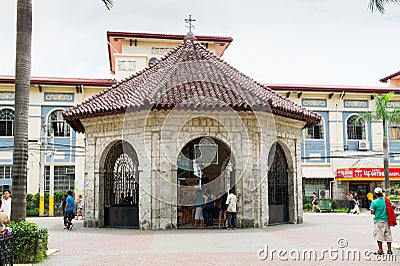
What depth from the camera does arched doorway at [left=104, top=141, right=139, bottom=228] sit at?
63.9 ft

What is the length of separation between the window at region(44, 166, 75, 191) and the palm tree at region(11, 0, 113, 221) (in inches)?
1020

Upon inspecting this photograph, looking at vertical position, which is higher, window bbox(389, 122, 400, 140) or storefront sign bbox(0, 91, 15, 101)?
storefront sign bbox(0, 91, 15, 101)

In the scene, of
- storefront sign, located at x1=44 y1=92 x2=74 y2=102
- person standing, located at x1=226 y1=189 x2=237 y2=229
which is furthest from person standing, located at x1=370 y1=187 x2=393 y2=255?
storefront sign, located at x1=44 y1=92 x2=74 y2=102

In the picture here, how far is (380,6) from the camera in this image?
16.3m

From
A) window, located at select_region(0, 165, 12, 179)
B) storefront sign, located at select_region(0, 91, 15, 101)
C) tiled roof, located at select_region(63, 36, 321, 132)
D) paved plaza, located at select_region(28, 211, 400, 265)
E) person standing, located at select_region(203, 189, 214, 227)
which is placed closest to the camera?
paved plaza, located at select_region(28, 211, 400, 265)

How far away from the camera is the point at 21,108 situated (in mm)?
11875

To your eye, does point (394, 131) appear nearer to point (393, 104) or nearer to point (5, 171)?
point (393, 104)

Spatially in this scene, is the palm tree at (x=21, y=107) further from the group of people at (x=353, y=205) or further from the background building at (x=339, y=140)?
the background building at (x=339, y=140)

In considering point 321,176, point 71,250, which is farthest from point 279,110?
point 321,176

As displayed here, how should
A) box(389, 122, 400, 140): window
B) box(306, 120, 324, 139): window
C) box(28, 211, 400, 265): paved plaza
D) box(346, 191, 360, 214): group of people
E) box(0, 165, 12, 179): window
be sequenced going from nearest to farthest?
box(28, 211, 400, 265): paved plaza
box(346, 191, 360, 214): group of people
box(0, 165, 12, 179): window
box(306, 120, 324, 139): window
box(389, 122, 400, 140): window

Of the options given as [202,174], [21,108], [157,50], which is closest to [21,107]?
[21,108]

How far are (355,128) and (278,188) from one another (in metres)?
23.3

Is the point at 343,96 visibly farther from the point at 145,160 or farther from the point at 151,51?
the point at 145,160

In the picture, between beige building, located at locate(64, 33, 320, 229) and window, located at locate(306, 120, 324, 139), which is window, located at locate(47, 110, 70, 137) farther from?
window, located at locate(306, 120, 324, 139)
